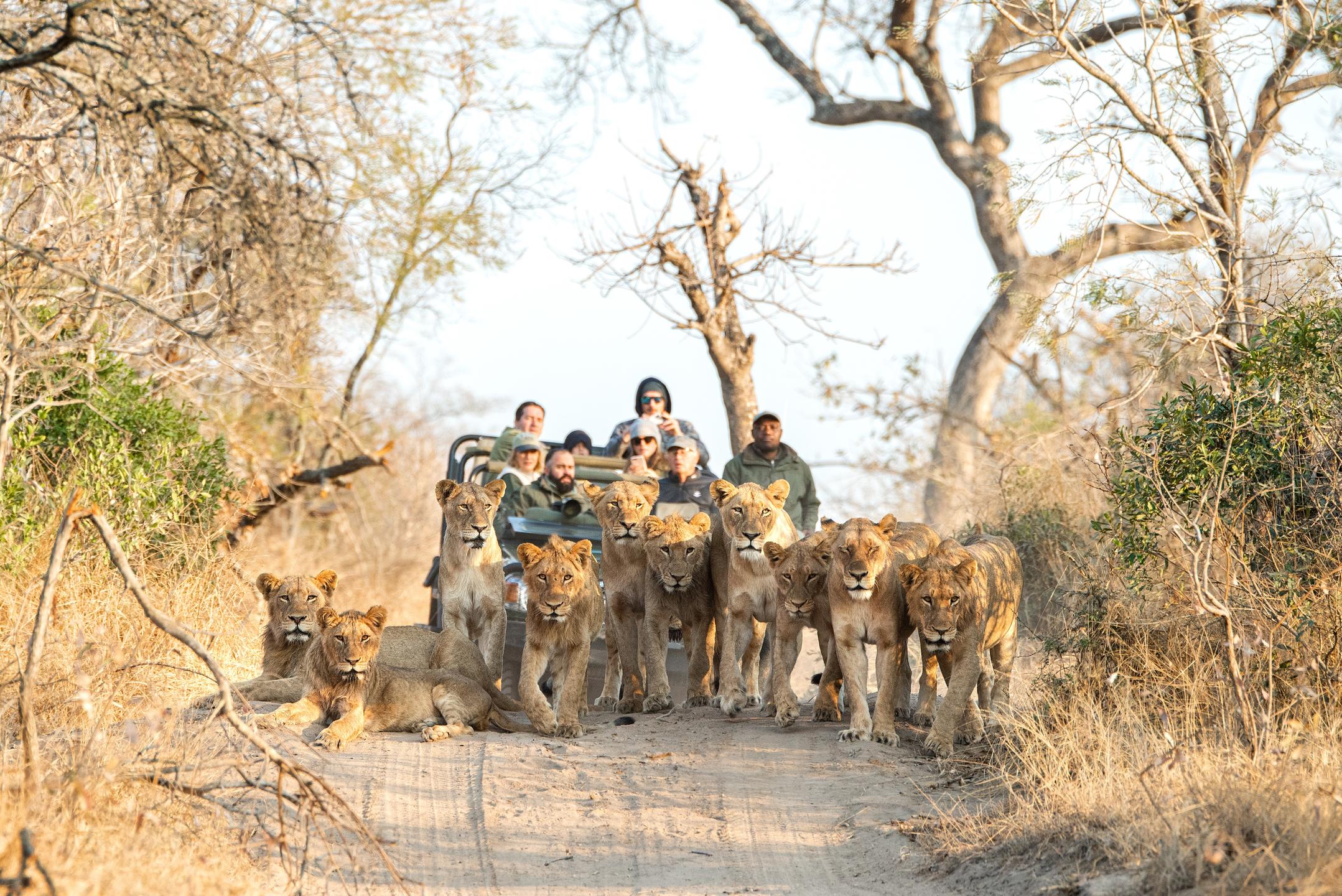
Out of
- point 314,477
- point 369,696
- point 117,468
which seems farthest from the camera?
point 314,477

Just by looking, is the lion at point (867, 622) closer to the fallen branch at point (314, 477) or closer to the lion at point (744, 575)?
the lion at point (744, 575)

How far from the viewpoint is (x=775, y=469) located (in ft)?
33.8

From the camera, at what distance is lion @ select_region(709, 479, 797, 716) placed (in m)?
7.66

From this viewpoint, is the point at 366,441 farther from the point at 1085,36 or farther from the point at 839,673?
the point at 839,673

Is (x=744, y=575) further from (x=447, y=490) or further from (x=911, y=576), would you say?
(x=447, y=490)

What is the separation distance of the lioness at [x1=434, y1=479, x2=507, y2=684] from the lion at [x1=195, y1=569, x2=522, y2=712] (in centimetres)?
20

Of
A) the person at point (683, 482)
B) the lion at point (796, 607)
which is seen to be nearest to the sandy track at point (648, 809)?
the lion at point (796, 607)

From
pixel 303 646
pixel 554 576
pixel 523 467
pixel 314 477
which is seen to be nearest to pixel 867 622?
pixel 554 576

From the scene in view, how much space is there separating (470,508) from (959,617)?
9.74 ft

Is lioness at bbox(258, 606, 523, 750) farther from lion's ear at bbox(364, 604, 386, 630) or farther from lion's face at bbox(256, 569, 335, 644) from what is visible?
lion's face at bbox(256, 569, 335, 644)

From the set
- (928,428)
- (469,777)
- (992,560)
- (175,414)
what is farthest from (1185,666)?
(928,428)

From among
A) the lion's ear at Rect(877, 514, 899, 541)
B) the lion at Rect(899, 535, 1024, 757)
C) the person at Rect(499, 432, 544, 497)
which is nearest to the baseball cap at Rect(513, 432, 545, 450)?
the person at Rect(499, 432, 544, 497)

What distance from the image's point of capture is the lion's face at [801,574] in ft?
24.0

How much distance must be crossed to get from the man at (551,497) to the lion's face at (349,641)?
304 centimetres
